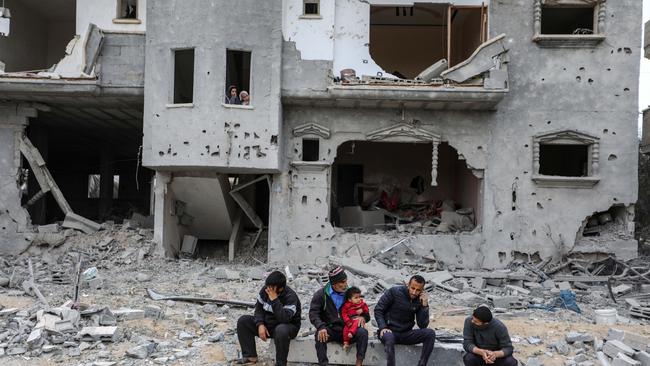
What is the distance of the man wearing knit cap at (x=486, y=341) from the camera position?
239 inches

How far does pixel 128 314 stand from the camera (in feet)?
29.1

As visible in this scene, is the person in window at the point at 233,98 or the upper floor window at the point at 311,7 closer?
the person in window at the point at 233,98

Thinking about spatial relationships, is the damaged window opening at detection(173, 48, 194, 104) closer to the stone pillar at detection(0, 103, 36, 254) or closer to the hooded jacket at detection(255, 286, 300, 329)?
the stone pillar at detection(0, 103, 36, 254)

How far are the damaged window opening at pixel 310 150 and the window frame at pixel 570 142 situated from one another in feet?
20.0

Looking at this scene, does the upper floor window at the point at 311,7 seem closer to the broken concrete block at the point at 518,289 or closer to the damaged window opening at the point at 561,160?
the broken concrete block at the point at 518,289

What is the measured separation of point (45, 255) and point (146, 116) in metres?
5.03

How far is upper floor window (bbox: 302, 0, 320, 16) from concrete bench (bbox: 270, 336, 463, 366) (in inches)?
410

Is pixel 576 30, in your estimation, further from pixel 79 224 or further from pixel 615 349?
pixel 79 224

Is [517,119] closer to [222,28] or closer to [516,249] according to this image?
[516,249]

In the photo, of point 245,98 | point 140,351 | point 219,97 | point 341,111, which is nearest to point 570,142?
point 341,111

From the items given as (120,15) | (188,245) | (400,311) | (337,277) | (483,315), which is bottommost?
(188,245)

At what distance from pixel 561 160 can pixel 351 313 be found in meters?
14.5

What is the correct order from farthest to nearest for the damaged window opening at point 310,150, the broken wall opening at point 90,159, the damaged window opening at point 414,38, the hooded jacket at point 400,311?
the damaged window opening at point 414,38
the broken wall opening at point 90,159
the damaged window opening at point 310,150
the hooded jacket at point 400,311

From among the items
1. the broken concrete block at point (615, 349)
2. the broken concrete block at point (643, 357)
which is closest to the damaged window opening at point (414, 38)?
the broken concrete block at point (615, 349)
